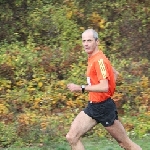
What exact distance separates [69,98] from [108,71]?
15.9ft

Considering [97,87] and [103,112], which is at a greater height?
[97,87]

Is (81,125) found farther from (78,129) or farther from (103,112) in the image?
(103,112)

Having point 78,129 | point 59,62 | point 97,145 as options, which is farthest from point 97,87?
point 59,62

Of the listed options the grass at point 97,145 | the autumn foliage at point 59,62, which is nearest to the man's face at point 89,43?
the grass at point 97,145

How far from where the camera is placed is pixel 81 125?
6922 millimetres

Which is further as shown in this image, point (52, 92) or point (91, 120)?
point (52, 92)

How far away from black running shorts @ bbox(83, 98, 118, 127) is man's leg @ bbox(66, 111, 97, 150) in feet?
0.22

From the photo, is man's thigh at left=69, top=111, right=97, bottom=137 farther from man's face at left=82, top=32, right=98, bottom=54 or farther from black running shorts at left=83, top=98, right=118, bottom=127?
man's face at left=82, top=32, right=98, bottom=54

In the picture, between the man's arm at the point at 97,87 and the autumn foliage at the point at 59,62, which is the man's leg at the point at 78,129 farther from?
the autumn foliage at the point at 59,62

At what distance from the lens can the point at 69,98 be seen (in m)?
11.5

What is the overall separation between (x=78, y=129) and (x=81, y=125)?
0.24 feet

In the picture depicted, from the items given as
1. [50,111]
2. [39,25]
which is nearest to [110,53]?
[39,25]

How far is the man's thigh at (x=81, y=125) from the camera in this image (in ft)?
22.5

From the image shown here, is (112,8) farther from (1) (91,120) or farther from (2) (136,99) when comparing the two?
(1) (91,120)
